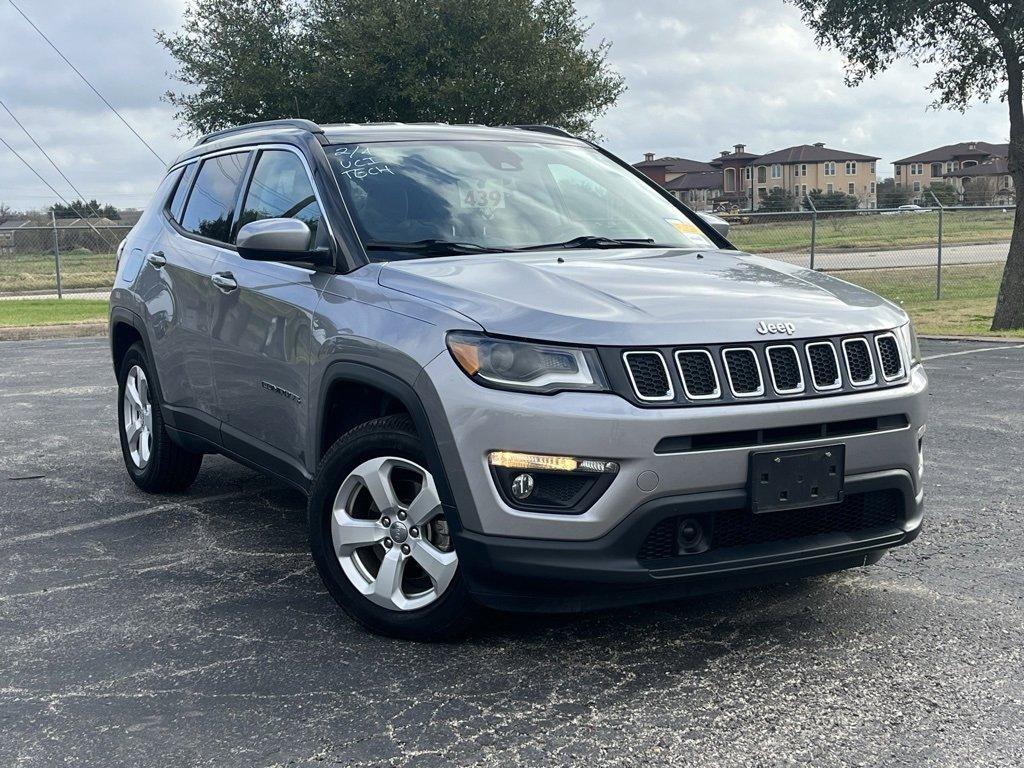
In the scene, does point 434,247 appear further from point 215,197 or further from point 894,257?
point 894,257

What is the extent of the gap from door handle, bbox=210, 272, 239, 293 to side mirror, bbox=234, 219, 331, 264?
679 mm

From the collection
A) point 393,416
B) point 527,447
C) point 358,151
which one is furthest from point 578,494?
point 358,151

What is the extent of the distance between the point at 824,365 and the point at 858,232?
96.4ft

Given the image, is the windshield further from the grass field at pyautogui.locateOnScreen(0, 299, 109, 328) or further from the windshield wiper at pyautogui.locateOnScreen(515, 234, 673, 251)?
the grass field at pyautogui.locateOnScreen(0, 299, 109, 328)

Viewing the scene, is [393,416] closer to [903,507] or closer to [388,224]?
[388,224]

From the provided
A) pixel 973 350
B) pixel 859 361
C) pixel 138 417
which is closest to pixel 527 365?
pixel 859 361

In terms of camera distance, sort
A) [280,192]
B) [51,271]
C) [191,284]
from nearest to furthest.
A: [280,192] → [191,284] → [51,271]

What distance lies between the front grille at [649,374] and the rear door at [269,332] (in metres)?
1.47

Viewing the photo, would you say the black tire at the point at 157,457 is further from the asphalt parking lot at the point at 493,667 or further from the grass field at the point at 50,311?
the grass field at the point at 50,311

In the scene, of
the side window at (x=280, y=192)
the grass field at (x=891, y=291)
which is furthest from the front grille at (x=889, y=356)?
the grass field at (x=891, y=291)

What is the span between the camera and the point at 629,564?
3652mm

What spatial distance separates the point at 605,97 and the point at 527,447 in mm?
24822

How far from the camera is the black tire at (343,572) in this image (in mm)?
3984

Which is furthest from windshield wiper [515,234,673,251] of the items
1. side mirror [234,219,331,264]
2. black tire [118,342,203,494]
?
black tire [118,342,203,494]
